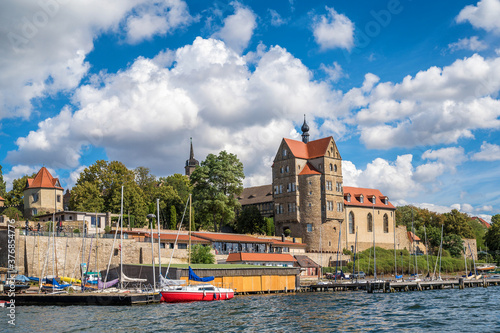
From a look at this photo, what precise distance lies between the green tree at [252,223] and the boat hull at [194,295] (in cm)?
4216

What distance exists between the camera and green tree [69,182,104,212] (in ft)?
260

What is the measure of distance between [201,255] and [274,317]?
1212 inches

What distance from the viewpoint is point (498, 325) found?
113 ft

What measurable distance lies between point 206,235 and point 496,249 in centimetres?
7449

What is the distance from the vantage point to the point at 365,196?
345 ft

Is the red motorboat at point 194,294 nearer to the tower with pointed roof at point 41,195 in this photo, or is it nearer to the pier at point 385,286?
the pier at point 385,286

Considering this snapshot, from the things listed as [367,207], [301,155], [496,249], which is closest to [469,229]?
[496,249]

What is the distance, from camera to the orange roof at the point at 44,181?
8799cm

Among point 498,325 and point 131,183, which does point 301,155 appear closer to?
point 131,183

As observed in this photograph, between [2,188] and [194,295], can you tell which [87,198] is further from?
[194,295]

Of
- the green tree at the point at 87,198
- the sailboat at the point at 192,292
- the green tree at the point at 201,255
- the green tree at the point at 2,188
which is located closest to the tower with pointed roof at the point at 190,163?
the green tree at the point at 2,188

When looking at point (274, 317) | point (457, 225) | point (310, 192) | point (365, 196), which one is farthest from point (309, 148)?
point (274, 317)

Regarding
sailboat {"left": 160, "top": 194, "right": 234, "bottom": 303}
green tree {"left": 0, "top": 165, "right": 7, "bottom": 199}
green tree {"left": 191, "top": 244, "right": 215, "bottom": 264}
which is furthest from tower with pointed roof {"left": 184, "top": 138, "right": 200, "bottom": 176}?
sailboat {"left": 160, "top": 194, "right": 234, "bottom": 303}

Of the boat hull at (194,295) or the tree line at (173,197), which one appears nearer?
the boat hull at (194,295)
